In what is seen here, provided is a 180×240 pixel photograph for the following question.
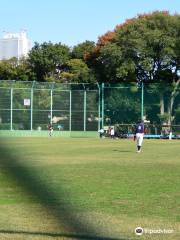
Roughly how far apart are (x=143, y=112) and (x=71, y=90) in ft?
24.7

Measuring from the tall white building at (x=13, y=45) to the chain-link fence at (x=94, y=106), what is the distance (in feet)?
170

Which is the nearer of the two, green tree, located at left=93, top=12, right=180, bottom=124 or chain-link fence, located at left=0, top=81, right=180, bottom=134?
chain-link fence, located at left=0, top=81, right=180, bottom=134

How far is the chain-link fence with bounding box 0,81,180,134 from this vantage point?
2215 inches

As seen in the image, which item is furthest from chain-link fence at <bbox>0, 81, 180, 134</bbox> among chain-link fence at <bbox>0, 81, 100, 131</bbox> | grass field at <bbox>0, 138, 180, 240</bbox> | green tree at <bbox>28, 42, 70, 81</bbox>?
grass field at <bbox>0, 138, 180, 240</bbox>

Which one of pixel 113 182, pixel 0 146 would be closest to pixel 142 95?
pixel 113 182

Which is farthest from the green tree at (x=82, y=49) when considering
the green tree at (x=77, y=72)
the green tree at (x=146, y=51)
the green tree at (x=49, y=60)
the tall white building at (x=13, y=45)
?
the tall white building at (x=13, y=45)

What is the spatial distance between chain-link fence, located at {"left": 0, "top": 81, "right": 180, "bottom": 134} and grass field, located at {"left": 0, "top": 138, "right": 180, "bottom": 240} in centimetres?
3858

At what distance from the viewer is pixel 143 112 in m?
57.3

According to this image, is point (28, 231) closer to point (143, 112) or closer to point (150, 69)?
point (143, 112)

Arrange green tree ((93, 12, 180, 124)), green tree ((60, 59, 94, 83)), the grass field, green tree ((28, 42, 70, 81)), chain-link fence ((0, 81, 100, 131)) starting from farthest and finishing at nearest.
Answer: green tree ((28, 42, 70, 81)), green tree ((60, 59, 94, 83)), green tree ((93, 12, 180, 124)), chain-link fence ((0, 81, 100, 131)), the grass field

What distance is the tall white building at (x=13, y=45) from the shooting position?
281 centimetres

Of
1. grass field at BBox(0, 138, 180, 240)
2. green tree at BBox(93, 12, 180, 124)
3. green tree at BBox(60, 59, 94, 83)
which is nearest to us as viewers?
grass field at BBox(0, 138, 180, 240)

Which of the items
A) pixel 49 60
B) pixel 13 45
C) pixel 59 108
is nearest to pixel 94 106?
pixel 59 108

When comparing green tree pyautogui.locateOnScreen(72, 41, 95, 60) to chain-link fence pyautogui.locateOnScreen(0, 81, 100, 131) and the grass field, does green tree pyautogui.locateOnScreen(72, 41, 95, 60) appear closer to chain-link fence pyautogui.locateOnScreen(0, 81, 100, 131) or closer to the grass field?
chain-link fence pyautogui.locateOnScreen(0, 81, 100, 131)
